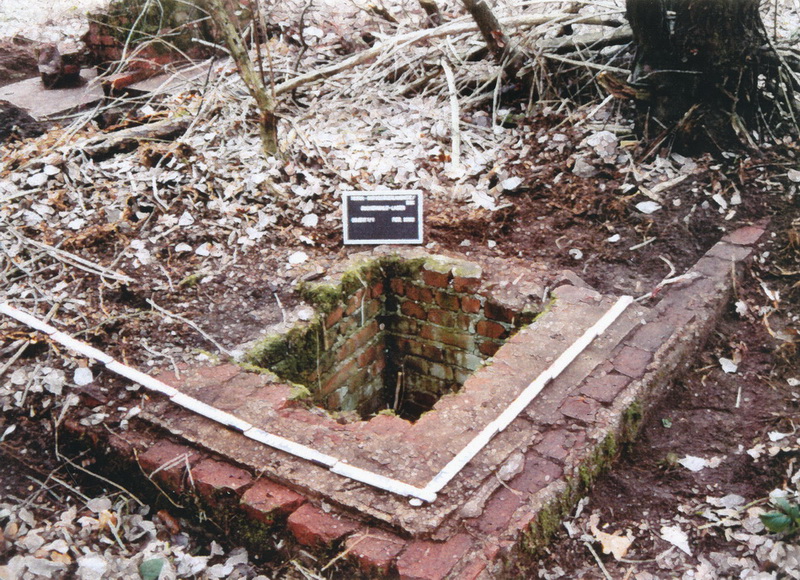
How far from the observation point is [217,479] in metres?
2.38

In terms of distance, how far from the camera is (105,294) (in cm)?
346

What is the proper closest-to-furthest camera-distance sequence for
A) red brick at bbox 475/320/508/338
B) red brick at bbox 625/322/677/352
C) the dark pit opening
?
1. red brick at bbox 625/322/677/352
2. the dark pit opening
3. red brick at bbox 475/320/508/338

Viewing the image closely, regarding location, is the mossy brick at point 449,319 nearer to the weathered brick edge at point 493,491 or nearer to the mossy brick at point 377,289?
the mossy brick at point 377,289

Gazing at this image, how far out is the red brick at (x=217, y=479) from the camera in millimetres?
2352

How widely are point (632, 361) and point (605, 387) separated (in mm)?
242

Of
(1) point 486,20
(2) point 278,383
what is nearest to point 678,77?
(1) point 486,20

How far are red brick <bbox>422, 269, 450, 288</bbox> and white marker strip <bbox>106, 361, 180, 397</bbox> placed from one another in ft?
4.86

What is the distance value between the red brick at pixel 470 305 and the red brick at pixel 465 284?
0.05 metres

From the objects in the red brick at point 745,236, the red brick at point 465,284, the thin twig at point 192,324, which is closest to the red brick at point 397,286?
the red brick at point 465,284

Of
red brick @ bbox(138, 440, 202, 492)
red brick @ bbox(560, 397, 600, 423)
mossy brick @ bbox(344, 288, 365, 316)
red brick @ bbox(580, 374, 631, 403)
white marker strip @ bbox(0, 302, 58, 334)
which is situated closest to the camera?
red brick @ bbox(138, 440, 202, 492)

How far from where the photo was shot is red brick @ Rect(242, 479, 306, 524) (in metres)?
2.26

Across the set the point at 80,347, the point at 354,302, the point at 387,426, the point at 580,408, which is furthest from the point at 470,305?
the point at 80,347

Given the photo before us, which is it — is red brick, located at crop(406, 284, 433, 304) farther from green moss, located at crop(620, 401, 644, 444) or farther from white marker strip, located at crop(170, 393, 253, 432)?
white marker strip, located at crop(170, 393, 253, 432)

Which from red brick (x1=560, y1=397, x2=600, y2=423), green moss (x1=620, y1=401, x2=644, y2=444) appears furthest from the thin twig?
green moss (x1=620, y1=401, x2=644, y2=444)
